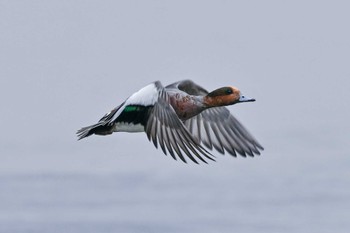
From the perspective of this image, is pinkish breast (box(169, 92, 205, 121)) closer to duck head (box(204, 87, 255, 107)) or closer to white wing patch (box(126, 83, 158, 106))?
duck head (box(204, 87, 255, 107))

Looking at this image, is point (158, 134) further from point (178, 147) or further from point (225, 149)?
point (225, 149)

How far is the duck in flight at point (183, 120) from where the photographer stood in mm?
8883

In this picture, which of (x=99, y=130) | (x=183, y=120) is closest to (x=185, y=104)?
(x=183, y=120)

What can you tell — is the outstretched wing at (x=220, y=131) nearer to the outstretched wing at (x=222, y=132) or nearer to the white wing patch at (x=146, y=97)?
the outstretched wing at (x=222, y=132)

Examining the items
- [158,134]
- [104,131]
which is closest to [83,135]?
[104,131]

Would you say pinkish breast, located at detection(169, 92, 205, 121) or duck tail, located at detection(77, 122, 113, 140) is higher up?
pinkish breast, located at detection(169, 92, 205, 121)

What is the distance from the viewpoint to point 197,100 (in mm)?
9680

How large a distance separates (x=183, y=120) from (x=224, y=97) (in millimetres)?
403

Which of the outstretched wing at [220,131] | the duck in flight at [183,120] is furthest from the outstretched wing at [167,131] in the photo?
the outstretched wing at [220,131]

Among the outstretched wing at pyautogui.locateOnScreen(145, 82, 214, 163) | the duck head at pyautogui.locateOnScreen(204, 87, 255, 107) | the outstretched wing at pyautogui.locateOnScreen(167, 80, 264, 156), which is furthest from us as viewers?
the outstretched wing at pyautogui.locateOnScreen(167, 80, 264, 156)

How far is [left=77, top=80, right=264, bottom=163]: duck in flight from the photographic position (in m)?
8.88

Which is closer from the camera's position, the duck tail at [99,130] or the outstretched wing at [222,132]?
the duck tail at [99,130]

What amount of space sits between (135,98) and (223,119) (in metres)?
1.70

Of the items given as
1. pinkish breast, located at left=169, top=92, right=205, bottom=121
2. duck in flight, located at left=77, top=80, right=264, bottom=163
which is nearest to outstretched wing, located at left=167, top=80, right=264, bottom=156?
duck in flight, located at left=77, top=80, right=264, bottom=163
